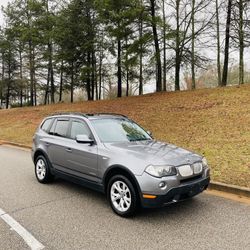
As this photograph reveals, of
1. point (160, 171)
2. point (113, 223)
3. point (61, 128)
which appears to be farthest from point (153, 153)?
point (61, 128)

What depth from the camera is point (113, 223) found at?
487cm

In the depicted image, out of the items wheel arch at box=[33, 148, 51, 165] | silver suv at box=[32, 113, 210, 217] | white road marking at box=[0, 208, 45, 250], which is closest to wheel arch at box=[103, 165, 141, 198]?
silver suv at box=[32, 113, 210, 217]

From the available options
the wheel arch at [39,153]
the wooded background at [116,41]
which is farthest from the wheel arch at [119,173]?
the wooded background at [116,41]

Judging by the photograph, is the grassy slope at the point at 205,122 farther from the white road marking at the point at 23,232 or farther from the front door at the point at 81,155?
the white road marking at the point at 23,232

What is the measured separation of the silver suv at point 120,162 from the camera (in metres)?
4.80

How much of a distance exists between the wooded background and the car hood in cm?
1648

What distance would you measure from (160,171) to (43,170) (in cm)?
359

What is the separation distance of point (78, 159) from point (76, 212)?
1.08 meters

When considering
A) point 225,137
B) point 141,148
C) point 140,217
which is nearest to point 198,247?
point 140,217

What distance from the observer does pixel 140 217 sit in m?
5.07

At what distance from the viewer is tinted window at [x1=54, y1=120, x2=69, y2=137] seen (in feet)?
22.4

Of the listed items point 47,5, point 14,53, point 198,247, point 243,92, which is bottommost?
point 198,247

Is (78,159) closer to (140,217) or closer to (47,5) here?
(140,217)

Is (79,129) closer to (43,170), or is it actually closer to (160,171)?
(43,170)
